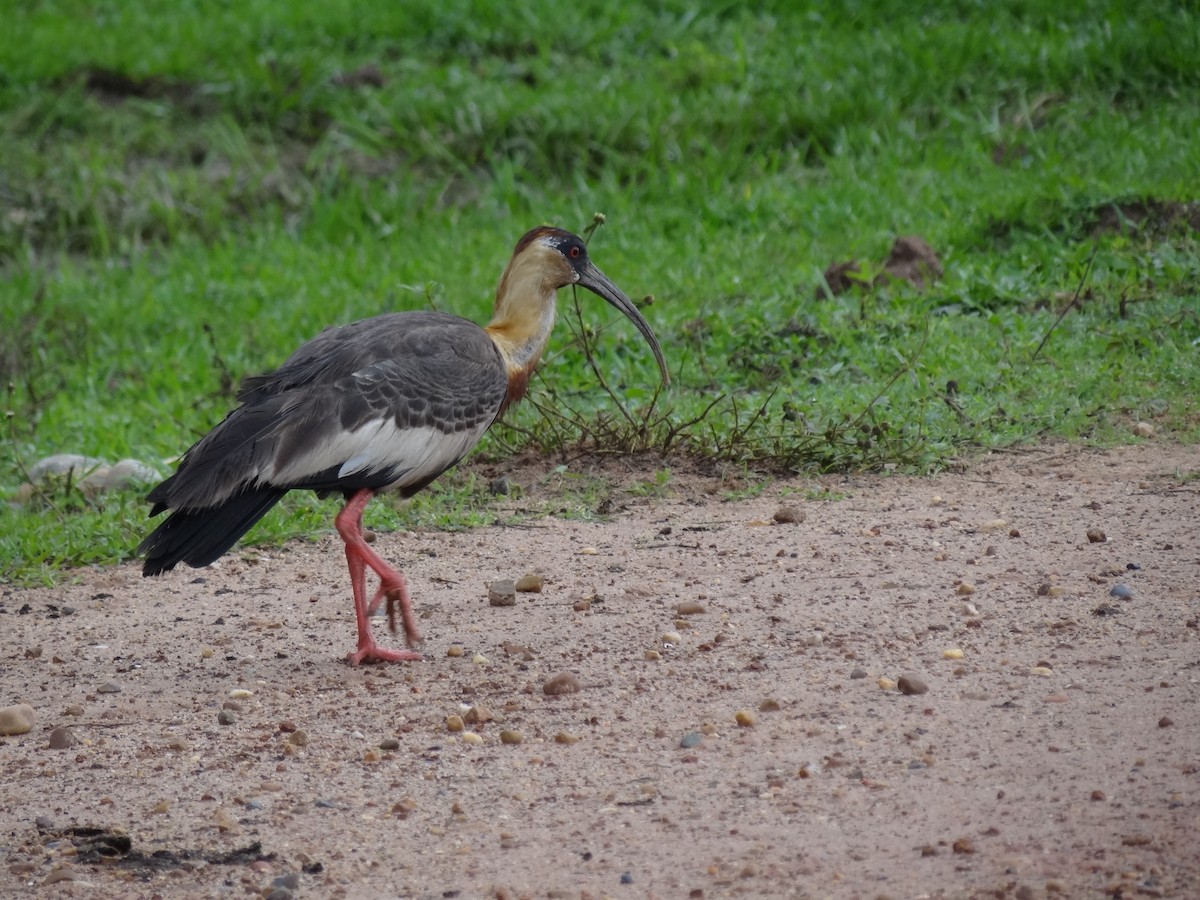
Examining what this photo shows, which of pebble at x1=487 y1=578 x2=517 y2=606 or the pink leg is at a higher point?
the pink leg

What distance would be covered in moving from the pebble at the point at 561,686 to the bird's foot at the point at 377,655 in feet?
1.86

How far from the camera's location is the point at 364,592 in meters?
5.02

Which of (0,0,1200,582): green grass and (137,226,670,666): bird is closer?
(137,226,670,666): bird

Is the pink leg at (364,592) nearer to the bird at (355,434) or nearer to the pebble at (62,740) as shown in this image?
the bird at (355,434)

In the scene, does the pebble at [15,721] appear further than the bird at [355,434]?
No

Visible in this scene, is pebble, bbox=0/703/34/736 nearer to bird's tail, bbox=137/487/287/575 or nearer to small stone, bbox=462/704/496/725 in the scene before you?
bird's tail, bbox=137/487/287/575

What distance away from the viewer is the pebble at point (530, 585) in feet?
17.9

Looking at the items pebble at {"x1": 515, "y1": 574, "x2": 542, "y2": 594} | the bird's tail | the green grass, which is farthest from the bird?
the green grass

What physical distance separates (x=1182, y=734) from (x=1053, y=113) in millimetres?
7024

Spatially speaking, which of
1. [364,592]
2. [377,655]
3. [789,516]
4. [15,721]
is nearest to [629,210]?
[789,516]

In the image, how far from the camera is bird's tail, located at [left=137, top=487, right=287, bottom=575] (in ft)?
15.4

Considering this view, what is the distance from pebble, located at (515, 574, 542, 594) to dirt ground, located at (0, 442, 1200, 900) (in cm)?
3

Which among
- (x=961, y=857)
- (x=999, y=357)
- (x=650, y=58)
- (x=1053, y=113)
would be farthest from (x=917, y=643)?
(x=650, y=58)

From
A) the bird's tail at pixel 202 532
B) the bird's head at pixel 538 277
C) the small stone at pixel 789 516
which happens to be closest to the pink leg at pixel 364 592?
the bird's tail at pixel 202 532
